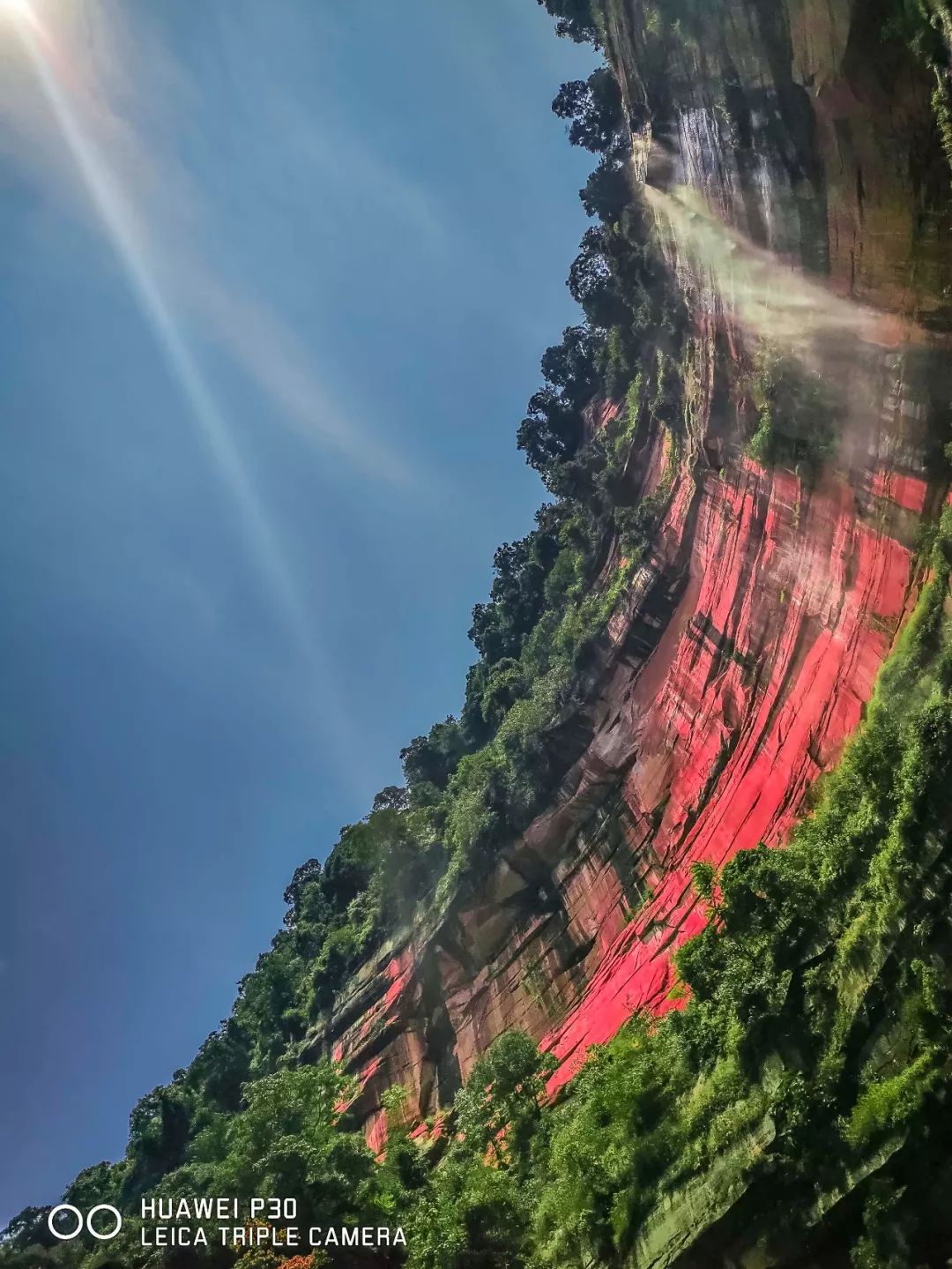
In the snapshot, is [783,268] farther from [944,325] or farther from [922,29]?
[922,29]

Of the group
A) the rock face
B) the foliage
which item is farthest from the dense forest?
the rock face

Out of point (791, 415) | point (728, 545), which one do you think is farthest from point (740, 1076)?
point (728, 545)

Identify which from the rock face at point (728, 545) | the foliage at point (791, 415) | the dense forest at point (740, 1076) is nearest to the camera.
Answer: the dense forest at point (740, 1076)

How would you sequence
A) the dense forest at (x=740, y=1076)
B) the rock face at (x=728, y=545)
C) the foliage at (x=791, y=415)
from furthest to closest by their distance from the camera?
the foliage at (x=791, y=415), the rock face at (x=728, y=545), the dense forest at (x=740, y=1076)

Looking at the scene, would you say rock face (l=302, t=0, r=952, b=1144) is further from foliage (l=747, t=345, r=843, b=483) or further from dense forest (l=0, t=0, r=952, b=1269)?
dense forest (l=0, t=0, r=952, b=1269)

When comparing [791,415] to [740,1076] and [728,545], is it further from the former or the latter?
[740,1076]

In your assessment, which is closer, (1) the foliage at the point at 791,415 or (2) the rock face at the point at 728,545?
(2) the rock face at the point at 728,545

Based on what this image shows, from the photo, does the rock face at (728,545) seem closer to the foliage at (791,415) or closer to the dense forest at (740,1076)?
the foliage at (791,415)

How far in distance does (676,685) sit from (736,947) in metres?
13.9

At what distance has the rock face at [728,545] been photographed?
16172mm

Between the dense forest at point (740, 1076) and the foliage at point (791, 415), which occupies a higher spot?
the foliage at point (791, 415)

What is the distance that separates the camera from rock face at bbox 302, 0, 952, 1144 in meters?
16.2

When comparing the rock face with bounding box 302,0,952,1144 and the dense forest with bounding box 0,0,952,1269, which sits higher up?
the rock face with bounding box 302,0,952,1144

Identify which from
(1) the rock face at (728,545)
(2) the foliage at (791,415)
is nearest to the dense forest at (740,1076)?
(2) the foliage at (791,415)
